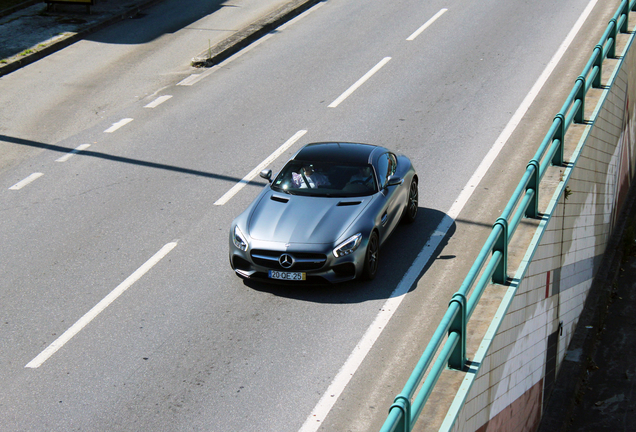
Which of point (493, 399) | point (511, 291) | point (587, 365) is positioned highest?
point (511, 291)

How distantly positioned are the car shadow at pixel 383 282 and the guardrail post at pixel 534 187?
247 centimetres

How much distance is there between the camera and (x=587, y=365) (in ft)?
35.5

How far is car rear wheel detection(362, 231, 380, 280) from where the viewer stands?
10266mm

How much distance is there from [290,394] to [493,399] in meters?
2.30

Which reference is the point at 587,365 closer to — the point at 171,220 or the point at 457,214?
the point at 457,214

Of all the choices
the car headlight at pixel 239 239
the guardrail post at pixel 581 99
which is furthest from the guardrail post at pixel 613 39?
the car headlight at pixel 239 239

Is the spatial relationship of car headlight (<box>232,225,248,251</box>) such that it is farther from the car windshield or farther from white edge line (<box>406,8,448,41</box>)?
white edge line (<box>406,8,448,41</box>)

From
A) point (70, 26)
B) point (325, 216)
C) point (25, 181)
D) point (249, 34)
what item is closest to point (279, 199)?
point (325, 216)

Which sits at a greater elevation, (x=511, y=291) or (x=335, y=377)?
(x=511, y=291)

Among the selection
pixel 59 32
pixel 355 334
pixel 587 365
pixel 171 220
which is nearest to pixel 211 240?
pixel 171 220

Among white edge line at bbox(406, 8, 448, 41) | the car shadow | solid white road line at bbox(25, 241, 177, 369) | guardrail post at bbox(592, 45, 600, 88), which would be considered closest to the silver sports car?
the car shadow

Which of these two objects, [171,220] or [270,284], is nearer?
[270,284]

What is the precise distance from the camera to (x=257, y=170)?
13977 mm

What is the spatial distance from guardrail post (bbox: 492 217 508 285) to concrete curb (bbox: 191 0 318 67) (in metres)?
13.8
